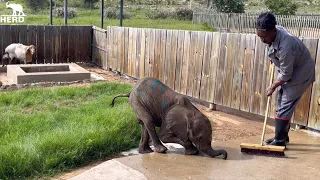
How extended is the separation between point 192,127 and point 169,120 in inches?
13.3

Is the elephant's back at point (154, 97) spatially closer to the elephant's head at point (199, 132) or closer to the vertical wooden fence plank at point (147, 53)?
the elephant's head at point (199, 132)

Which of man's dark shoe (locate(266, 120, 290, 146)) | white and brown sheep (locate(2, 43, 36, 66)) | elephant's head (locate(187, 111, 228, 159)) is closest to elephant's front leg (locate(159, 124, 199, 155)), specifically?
elephant's head (locate(187, 111, 228, 159))

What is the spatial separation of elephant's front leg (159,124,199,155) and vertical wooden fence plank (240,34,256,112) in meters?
2.88

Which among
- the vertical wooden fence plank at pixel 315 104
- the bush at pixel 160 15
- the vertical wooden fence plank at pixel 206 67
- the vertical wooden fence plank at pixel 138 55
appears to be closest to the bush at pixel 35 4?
the bush at pixel 160 15

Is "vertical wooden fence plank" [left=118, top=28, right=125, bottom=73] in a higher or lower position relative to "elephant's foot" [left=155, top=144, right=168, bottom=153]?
higher

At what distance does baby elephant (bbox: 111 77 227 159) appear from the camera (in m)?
5.15

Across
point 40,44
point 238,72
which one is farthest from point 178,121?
point 40,44

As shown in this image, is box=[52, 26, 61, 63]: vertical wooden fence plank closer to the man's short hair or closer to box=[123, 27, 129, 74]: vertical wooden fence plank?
box=[123, 27, 129, 74]: vertical wooden fence plank

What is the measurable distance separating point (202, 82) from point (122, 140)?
11.5 ft

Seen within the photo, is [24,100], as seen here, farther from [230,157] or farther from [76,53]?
[76,53]

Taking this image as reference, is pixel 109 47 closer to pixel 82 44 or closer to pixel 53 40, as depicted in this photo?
pixel 82 44

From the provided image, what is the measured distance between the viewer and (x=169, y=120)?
5.29m

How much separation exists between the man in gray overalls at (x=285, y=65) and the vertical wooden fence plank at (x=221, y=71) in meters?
2.70

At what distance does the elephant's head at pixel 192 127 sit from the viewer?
16.8 ft
